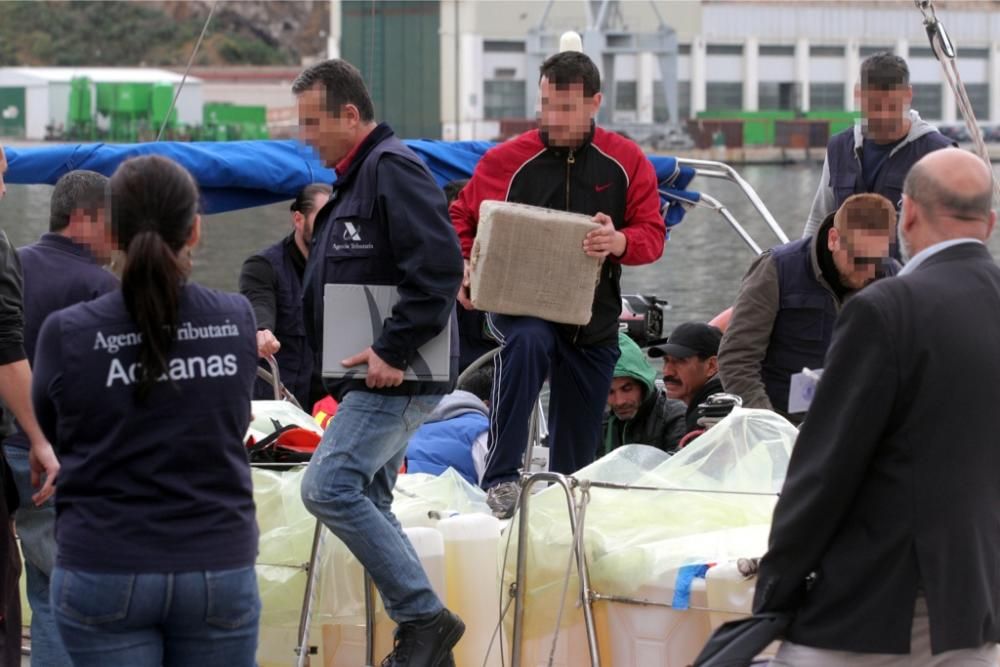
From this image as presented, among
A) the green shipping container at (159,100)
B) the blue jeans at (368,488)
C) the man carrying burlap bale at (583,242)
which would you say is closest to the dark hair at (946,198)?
the blue jeans at (368,488)

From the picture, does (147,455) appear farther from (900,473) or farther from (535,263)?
(535,263)

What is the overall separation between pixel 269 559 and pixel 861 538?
244cm

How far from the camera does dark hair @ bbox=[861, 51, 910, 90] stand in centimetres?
588

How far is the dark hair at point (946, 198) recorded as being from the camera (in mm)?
3162

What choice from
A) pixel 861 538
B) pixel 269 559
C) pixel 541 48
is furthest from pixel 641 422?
pixel 541 48

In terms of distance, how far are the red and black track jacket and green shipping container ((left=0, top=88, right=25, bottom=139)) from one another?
316 feet

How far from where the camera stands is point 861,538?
3.11m

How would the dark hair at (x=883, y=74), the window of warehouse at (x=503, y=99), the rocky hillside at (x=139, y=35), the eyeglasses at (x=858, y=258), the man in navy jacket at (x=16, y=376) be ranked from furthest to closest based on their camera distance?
1. the rocky hillside at (x=139, y=35)
2. the window of warehouse at (x=503, y=99)
3. the dark hair at (x=883, y=74)
4. the eyeglasses at (x=858, y=258)
5. the man in navy jacket at (x=16, y=376)

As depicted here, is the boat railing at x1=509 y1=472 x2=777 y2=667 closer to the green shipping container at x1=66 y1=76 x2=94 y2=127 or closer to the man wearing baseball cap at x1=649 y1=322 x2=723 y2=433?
the man wearing baseball cap at x1=649 y1=322 x2=723 y2=433

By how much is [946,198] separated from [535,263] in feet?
7.49

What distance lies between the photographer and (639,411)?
660 centimetres

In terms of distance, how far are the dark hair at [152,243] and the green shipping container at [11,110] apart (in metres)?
98.6

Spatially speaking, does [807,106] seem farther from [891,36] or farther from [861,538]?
[861,538]

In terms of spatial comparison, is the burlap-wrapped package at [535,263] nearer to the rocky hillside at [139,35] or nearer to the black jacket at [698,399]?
the black jacket at [698,399]
